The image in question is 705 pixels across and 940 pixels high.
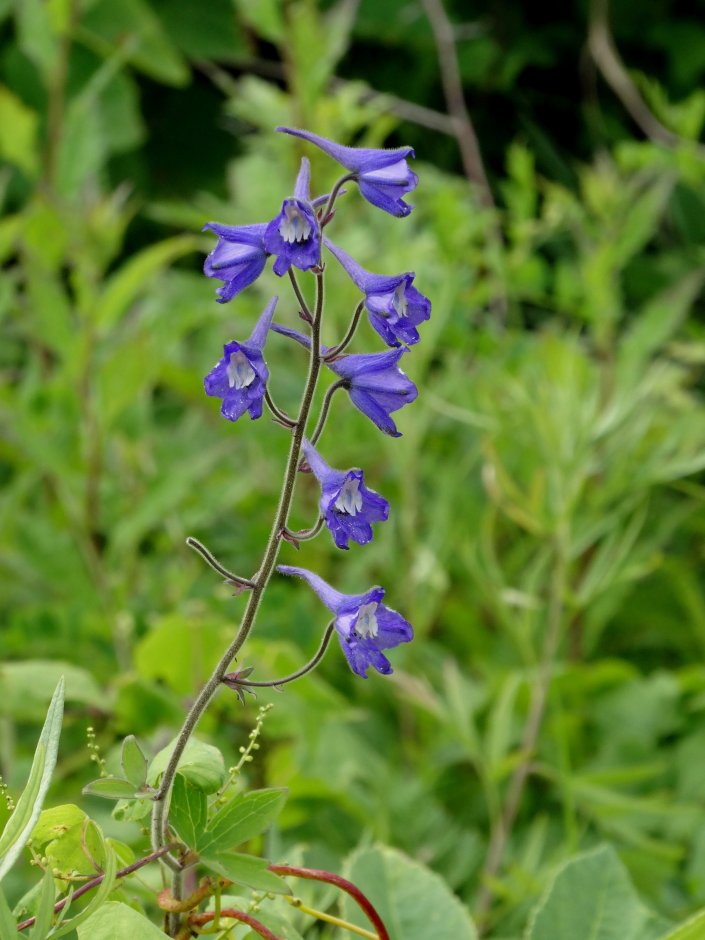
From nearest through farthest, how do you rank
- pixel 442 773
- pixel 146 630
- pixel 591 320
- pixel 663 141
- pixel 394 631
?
pixel 394 631
pixel 146 630
pixel 442 773
pixel 591 320
pixel 663 141

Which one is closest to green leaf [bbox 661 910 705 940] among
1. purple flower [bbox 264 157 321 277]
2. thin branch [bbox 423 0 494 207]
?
purple flower [bbox 264 157 321 277]

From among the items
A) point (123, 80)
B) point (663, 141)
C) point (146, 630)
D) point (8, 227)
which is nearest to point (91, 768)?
point (146, 630)

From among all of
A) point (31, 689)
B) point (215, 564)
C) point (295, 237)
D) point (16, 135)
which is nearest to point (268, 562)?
point (215, 564)

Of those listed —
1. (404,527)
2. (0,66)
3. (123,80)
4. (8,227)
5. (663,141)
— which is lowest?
(404,527)

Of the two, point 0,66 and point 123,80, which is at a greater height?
point 0,66

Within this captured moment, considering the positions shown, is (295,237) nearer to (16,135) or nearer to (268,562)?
(268,562)

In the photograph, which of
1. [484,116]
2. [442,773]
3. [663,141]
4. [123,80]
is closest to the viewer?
[442,773]

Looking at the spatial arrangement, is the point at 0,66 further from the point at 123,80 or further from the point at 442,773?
the point at 442,773

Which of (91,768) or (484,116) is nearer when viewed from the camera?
(91,768)
